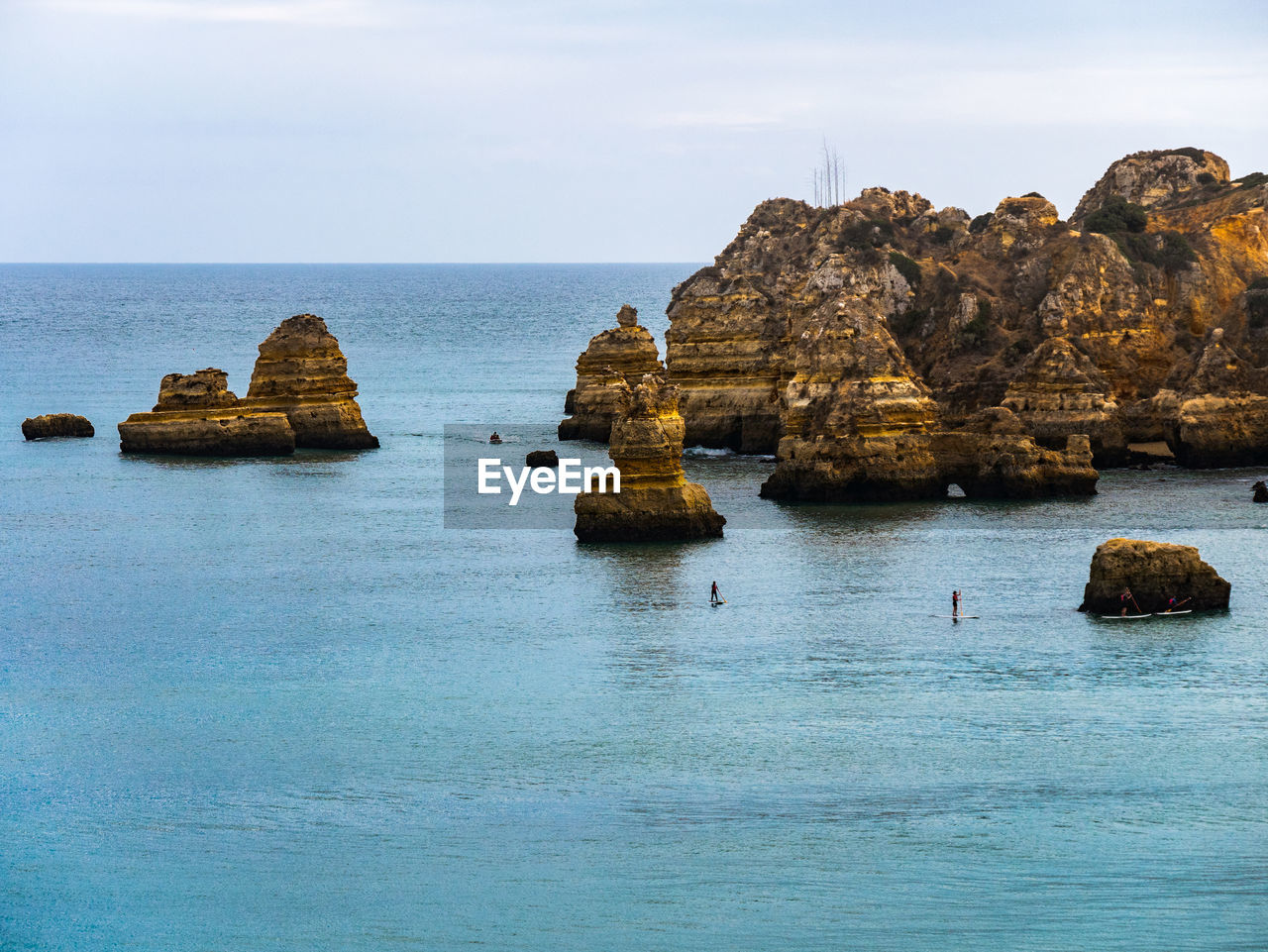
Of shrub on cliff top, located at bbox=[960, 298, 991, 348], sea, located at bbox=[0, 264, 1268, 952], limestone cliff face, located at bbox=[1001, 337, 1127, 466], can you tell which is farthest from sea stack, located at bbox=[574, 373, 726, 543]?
shrub on cliff top, located at bbox=[960, 298, 991, 348]

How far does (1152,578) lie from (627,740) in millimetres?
17530

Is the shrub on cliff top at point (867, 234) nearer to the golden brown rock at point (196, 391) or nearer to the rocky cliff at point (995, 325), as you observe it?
the rocky cliff at point (995, 325)

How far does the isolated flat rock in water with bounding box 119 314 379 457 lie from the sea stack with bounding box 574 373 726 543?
113 ft

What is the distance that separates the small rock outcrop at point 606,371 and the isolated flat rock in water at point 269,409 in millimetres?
11819

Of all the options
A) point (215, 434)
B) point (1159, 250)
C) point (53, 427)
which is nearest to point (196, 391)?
point (215, 434)

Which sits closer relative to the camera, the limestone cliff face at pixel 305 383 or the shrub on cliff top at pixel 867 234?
the limestone cliff face at pixel 305 383

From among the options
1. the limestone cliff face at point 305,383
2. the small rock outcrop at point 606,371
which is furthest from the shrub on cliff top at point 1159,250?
the limestone cliff face at point 305,383

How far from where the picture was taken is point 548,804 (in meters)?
33.1

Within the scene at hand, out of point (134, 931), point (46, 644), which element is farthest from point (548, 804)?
point (46, 644)

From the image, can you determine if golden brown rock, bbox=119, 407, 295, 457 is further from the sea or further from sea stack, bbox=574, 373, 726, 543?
sea stack, bbox=574, 373, 726, 543

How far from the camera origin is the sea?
28.5m

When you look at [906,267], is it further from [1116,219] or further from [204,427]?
[204,427]

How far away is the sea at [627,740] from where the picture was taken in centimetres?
2845

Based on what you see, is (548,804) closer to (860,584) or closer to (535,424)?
(860,584)
